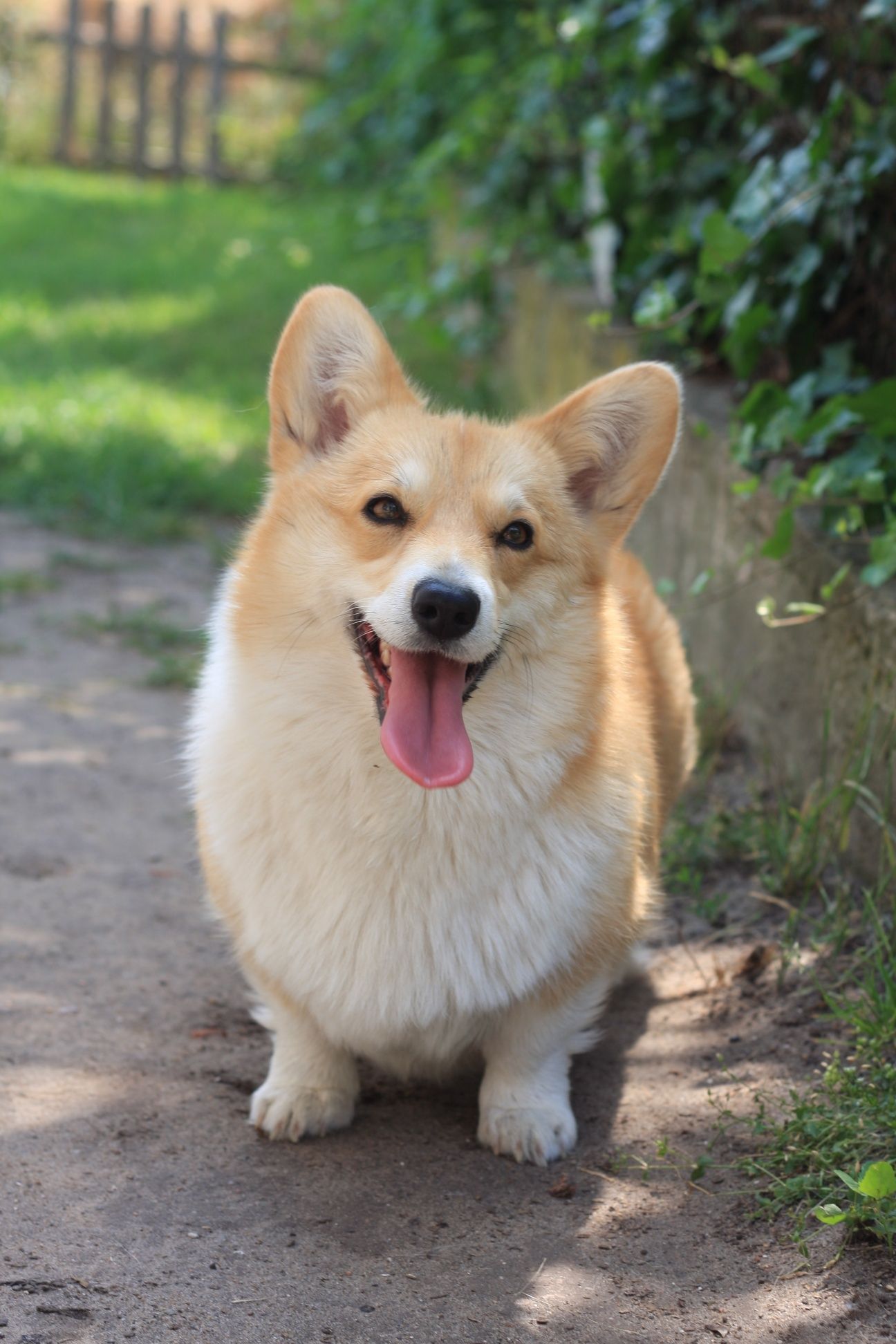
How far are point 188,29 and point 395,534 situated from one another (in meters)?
17.0

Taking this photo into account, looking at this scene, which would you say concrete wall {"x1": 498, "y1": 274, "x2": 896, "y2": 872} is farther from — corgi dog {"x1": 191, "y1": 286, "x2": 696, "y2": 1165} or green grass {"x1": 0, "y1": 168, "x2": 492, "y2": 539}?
green grass {"x1": 0, "y1": 168, "x2": 492, "y2": 539}

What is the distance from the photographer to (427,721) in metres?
2.59

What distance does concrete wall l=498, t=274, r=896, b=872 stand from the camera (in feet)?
11.2

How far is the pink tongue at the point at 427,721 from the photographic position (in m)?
2.53

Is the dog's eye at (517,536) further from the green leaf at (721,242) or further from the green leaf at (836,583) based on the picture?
the green leaf at (721,242)

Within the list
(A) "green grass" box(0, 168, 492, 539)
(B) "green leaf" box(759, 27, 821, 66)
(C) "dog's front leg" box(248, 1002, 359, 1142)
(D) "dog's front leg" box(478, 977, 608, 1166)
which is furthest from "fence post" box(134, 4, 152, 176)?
(D) "dog's front leg" box(478, 977, 608, 1166)

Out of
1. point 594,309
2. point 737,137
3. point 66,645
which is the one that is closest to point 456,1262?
point 66,645

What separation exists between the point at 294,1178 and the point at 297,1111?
158 mm

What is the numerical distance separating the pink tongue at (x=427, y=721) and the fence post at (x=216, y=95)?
1560cm

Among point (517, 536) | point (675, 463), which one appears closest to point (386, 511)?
point (517, 536)

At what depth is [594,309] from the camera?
20.2ft

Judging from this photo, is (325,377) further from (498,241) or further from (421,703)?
(498,241)

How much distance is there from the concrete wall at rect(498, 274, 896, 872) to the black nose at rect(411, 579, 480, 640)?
1256mm

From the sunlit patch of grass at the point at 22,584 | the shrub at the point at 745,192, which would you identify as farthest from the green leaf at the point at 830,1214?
the sunlit patch of grass at the point at 22,584
